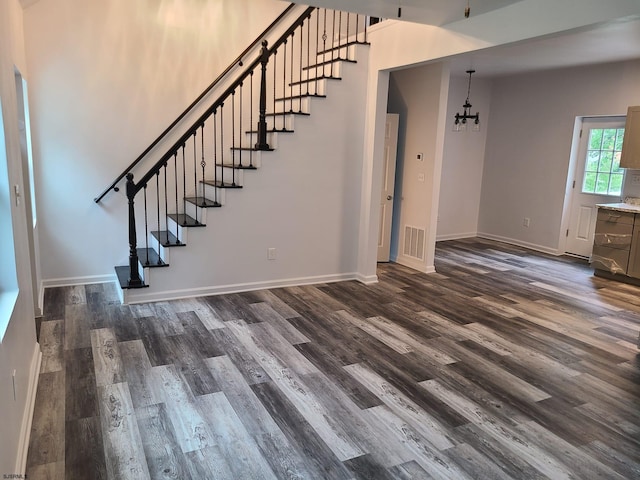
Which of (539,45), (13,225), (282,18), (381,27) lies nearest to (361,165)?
(381,27)

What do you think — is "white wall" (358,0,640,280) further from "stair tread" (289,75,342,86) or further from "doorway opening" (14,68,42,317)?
"doorway opening" (14,68,42,317)

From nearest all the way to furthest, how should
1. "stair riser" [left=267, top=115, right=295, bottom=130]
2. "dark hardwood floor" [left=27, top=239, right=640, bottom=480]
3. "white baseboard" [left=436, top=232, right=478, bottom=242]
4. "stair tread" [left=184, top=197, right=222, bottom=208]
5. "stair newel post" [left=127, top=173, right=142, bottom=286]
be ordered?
"dark hardwood floor" [left=27, top=239, right=640, bottom=480] < "stair newel post" [left=127, top=173, right=142, bottom=286] < "stair tread" [left=184, top=197, right=222, bottom=208] < "stair riser" [left=267, top=115, right=295, bottom=130] < "white baseboard" [left=436, top=232, right=478, bottom=242]

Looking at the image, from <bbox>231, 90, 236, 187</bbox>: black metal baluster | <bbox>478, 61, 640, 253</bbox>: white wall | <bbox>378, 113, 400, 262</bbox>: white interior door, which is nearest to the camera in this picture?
<bbox>231, 90, 236, 187</bbox>: black metal baluster

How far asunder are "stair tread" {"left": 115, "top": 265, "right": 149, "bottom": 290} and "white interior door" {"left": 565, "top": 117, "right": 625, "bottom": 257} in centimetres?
611

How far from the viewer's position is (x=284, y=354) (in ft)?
11.7

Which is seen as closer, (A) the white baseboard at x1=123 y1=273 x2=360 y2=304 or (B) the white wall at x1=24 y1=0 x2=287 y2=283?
(A) the white baseboard at x1=123 y1=273 x2=360 y2=304

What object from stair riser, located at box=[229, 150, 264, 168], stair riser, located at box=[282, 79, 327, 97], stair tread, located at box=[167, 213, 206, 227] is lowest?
stair tread, located at box=[167, 213, 206, 227]

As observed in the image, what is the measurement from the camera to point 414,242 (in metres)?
6.27

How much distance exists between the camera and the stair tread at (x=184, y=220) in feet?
15.5

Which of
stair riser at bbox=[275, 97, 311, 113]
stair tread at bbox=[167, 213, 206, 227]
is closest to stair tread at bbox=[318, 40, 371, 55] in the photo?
stair riser at bbox=[275, 97, 311, 113]

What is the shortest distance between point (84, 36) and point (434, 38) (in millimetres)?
3394

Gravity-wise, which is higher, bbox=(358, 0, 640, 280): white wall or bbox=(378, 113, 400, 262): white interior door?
bbox=(358, 0, 640, 280): white wall

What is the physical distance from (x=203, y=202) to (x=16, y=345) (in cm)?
267

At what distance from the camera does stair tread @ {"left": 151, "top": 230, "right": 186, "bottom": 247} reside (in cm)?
465
